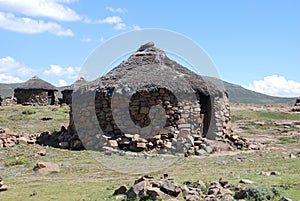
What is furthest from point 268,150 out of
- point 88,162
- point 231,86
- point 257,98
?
point 231,86

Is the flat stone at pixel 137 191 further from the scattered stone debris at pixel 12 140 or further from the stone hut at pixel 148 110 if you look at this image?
the scattered stone debris at pixel 12 140

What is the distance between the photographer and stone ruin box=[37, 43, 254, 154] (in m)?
13.3

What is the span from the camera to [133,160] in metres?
11.4

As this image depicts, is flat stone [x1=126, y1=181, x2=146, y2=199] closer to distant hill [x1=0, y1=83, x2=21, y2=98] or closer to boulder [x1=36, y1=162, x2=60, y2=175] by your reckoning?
boulder [x1=36, y1=162, x2=60, y2=175]

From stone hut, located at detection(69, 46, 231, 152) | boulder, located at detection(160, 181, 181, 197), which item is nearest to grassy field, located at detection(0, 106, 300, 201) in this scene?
Result: boulder, located at detection(160, 181, 181, 197)

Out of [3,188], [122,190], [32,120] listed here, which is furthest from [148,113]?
[32,120]

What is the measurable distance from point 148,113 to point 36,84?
24.7 m

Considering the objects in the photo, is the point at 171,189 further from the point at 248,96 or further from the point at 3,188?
the point at 248,96

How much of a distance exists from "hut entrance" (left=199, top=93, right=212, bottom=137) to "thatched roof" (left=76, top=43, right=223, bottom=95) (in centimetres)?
41

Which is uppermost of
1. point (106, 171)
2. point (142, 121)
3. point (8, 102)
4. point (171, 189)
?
point (8, 102)

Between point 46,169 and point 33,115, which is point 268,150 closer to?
point 46,169

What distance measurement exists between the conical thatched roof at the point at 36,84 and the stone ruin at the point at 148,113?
21549 mm

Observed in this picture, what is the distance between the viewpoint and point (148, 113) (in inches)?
544

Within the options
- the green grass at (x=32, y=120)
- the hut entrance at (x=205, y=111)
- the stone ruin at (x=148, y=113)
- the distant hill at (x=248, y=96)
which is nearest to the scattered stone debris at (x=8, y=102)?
the green grass at (x=32, y=120)
